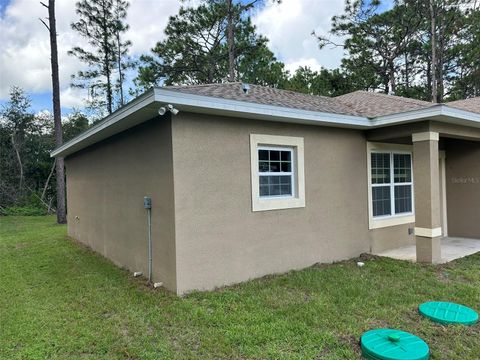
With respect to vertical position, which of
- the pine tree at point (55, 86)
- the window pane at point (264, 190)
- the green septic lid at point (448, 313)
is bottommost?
the green septic lid at point (448, 313)

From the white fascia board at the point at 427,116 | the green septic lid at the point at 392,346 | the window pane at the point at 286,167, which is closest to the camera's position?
the green septic lid at the point at 392,346

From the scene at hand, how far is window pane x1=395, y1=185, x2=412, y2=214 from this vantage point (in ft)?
26.1

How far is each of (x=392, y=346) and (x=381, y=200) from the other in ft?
15.8

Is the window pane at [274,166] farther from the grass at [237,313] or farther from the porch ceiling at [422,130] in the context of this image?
the porch ceiling at [422,130]

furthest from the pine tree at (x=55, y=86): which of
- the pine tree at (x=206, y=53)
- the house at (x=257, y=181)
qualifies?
the house at (x=257, y=181)

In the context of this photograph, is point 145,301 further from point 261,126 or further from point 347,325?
point 261,126

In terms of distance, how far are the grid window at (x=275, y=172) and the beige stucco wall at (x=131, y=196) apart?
5.53ft

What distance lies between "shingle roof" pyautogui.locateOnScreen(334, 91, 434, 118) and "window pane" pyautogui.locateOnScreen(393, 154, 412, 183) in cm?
120

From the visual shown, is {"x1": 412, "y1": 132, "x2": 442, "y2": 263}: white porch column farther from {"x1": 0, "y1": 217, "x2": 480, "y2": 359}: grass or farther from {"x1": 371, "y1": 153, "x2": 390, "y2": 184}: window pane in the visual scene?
{"x1": 371, "y1": 153, "x2": 390, "y2": 184}: window pane

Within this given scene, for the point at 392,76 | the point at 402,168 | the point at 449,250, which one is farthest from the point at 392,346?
the point at 392,76

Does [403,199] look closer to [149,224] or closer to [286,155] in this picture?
[286,155]

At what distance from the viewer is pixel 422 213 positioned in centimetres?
633

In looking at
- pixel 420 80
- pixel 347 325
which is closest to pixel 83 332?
pixel 347 325

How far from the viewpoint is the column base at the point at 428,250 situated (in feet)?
20.6
